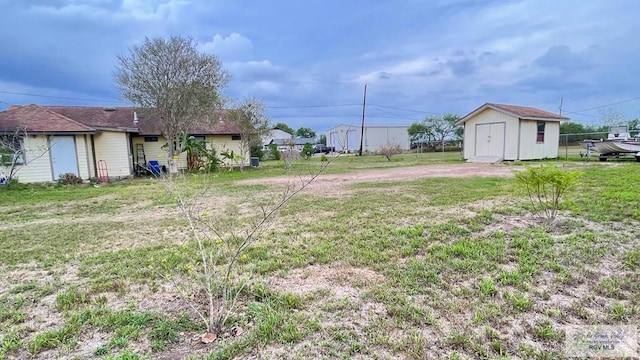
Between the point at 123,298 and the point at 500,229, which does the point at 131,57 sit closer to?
the point at 123,298

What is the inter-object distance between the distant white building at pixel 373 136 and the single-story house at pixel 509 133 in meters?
17.5

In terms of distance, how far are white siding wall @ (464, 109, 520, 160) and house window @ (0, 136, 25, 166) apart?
2123 centimetres

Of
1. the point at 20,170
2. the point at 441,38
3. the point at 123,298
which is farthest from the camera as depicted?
the point at 441,38

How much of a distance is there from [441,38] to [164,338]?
18829 mm

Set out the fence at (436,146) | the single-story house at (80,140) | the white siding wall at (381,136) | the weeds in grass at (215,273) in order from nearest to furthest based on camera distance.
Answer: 1. the weeds in grass at (215,273)
2. the single-story house at (80,140)
3. the fence at (436,146)
4. the white siding wall at (381,136)

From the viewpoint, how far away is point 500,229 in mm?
4469

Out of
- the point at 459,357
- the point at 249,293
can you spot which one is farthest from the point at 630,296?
the point at 249,293

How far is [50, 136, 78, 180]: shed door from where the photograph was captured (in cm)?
1258

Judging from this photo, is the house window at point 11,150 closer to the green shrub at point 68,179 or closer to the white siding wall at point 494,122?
the green shrub at point 68,179

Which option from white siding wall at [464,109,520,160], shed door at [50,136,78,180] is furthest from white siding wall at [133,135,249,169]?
white siding wall at [464,109,520,160]

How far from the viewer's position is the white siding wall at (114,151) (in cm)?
1410

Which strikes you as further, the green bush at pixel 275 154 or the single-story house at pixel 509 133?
the green bush at pixel 275 154

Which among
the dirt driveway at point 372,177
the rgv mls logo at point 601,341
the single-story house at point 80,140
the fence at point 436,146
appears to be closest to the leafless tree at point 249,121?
the single-story house at point 80,140

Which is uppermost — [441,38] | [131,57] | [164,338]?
[441,38]
